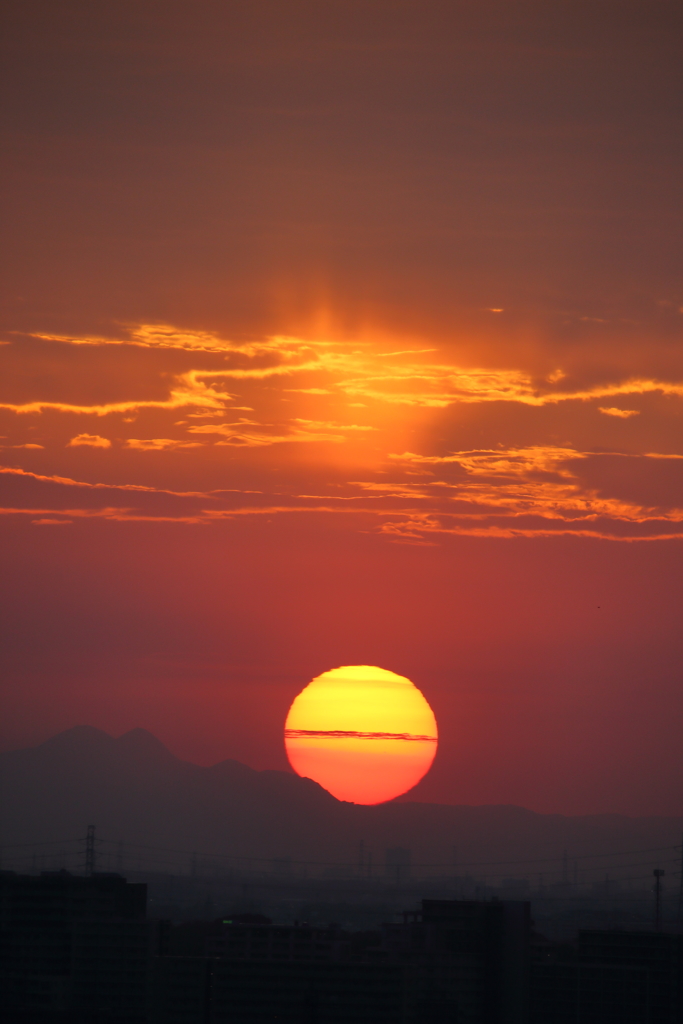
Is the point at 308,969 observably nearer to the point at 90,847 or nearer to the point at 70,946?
the point at 70,946

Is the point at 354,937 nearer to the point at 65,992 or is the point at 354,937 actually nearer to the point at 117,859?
the point at 65,992

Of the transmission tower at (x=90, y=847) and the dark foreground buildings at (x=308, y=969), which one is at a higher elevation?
the transmission tower at (x=90, y=847)

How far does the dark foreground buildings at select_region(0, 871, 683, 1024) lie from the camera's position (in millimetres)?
32250

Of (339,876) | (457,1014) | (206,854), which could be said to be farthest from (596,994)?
(206,854)

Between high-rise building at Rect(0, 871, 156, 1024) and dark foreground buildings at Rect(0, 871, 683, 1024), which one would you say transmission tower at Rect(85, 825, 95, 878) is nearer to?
dark foreground buildings at Rect(0, 871, 683, 1024)

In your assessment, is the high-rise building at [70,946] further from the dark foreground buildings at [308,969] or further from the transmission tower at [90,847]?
the transmission tower at [90,847]

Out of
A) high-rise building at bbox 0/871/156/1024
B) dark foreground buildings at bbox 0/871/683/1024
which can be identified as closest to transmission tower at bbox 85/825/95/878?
dark foreground buildings at bbox 0/871/683/1024

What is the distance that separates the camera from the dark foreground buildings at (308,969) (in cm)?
3225

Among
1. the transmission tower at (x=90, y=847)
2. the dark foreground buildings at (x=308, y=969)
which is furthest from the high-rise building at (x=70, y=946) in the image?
the transmission tower at (x=90, y=847)

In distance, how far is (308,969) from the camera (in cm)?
3541

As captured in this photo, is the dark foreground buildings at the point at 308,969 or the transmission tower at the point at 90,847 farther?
the transmission tower at the point at 90,847

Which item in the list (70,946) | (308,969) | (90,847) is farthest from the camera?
(90,847)

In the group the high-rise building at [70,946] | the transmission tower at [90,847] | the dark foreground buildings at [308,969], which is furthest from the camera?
the transmission tower at [90,847]

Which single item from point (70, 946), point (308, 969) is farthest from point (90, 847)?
point (308, 969)
